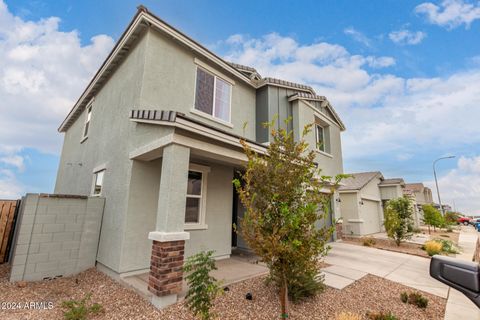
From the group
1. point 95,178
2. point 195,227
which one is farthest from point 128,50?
point 195,227

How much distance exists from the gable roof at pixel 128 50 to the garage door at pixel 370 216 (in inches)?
352

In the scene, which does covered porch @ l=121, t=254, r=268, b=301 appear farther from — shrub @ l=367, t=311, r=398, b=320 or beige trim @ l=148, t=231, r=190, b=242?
shrub @ l=367, t=311, r=398, b=320

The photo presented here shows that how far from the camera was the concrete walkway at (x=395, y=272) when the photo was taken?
446 centimetres

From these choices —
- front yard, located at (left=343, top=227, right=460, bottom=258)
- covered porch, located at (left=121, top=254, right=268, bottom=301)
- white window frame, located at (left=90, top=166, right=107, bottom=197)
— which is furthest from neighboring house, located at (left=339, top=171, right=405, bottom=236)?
white window frame, located at (left=90, top=166, right=107, bottom=197)

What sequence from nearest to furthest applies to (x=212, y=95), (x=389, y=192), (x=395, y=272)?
(x=395, y=272) < (x=212, y=95) < (x=389, y=192)

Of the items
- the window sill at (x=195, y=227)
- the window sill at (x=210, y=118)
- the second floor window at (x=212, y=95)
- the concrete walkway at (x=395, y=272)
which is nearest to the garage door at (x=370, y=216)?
the concrete walkway at (x=395, y=272)

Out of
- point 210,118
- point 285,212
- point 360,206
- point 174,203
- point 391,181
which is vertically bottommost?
point 285,212

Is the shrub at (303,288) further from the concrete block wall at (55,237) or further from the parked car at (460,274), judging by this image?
the concrete block wall at (55,237)

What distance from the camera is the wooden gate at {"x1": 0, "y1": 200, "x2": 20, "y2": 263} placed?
23.2 feet

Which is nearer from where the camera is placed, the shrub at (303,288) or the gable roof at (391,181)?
the shrub at (303,288)

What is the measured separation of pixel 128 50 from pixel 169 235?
262 inches

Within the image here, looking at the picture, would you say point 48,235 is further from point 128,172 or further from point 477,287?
point 477,287

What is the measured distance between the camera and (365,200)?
56.4ft

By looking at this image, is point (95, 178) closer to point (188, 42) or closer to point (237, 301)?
point (188, 42)
